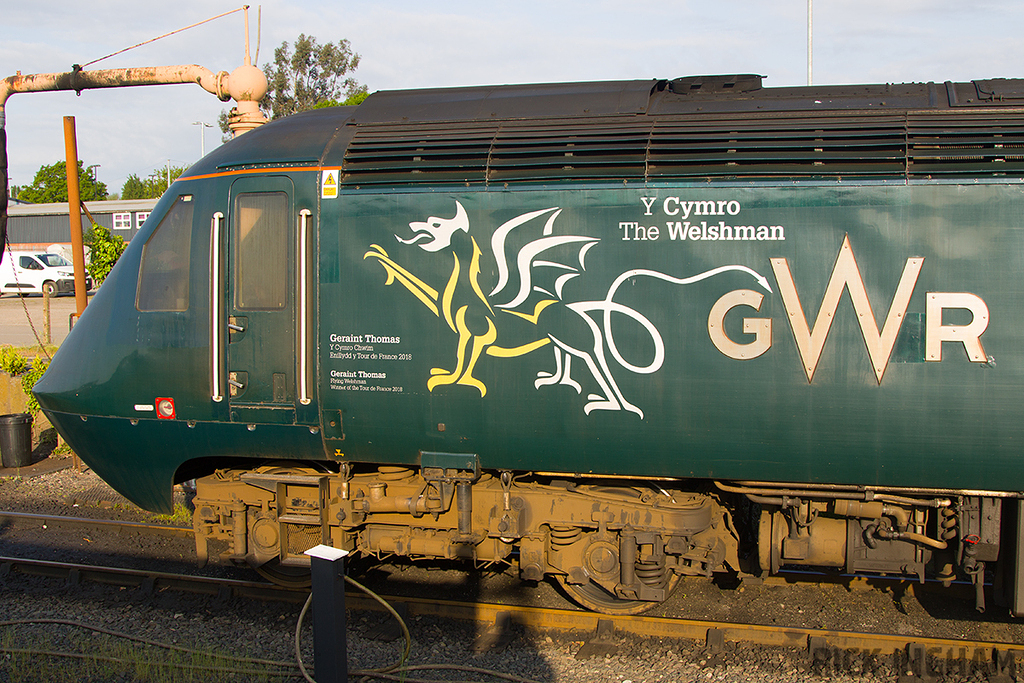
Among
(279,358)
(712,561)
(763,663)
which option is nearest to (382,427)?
(279,358)

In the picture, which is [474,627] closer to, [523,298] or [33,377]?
[523,298]

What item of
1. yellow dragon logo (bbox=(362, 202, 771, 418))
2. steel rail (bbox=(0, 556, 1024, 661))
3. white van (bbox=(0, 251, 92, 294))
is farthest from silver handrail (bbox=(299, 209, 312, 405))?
white van (bbox=(0, 251, 92, 294))

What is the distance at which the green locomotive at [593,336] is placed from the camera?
177 inches

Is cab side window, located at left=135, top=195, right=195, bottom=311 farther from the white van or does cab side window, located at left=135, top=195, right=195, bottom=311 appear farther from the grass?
the white van

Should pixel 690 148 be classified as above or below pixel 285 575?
above

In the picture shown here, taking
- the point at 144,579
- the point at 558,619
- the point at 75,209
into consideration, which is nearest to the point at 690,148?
the point at 558,619

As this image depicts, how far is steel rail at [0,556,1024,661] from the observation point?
524 cm

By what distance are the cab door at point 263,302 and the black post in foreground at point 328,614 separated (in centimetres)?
153

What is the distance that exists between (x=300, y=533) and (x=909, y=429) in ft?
14.0

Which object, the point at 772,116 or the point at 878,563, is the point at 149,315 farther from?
the point at 878,563

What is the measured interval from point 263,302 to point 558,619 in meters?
3.15

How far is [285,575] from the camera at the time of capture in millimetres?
6332

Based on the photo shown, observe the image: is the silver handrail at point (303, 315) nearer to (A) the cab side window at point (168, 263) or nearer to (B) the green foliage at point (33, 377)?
(A) the cab side window at point (168, 263)

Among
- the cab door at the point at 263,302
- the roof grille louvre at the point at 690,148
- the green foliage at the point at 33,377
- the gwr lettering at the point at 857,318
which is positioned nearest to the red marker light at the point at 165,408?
A: the cab door at the point at 263,302
